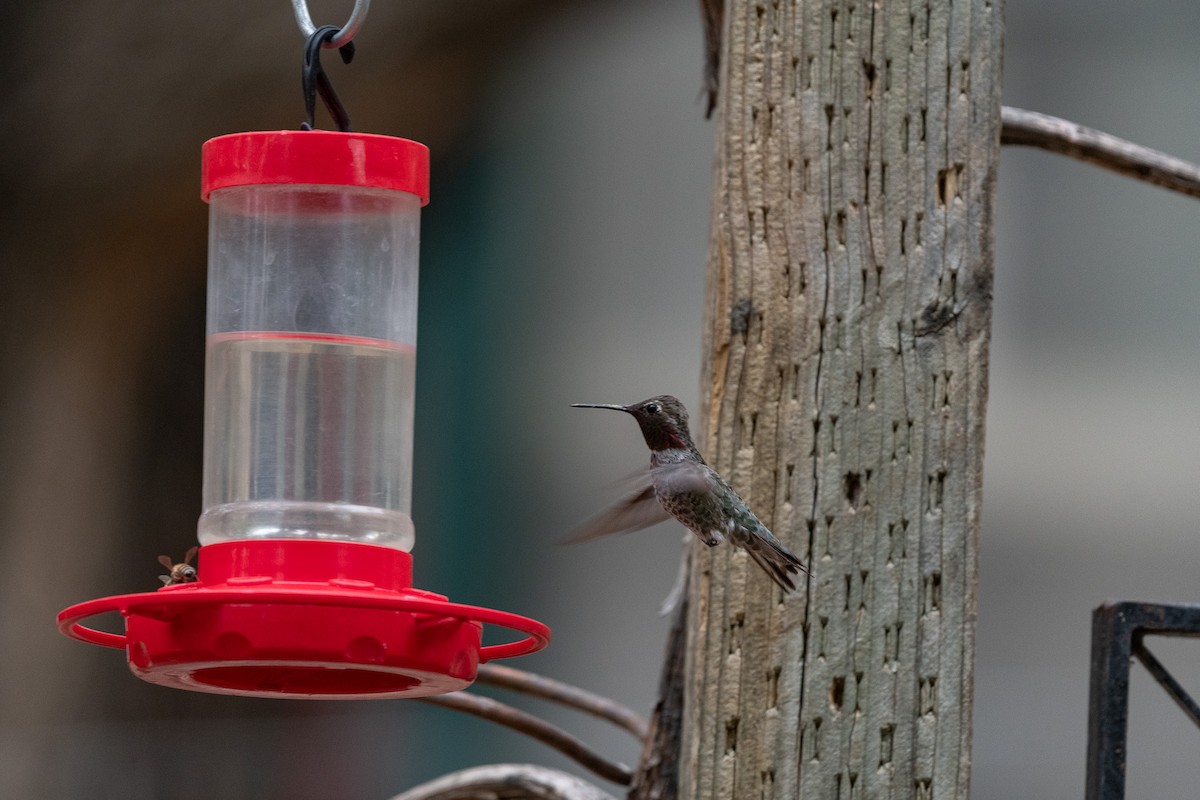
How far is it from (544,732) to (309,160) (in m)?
1.60

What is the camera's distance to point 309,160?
2.44m

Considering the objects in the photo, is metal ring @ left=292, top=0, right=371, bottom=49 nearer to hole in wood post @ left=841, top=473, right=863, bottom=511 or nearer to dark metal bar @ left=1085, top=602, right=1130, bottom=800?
hole in wood post @ left=841, top=473, right=863, bottom=511

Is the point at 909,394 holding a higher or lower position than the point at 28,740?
higher

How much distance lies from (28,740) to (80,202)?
7.87ft

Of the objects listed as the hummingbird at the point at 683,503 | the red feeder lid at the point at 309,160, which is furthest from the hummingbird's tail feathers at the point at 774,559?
the red feeder lid at the point at 309,160

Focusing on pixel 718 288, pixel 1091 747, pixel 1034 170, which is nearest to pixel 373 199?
pixel 718 288

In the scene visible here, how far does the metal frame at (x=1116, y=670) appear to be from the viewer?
9.25ft

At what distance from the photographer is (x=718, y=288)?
2.86m

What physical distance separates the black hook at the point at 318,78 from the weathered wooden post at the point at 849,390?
72 cm

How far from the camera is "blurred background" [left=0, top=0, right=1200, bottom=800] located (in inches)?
291

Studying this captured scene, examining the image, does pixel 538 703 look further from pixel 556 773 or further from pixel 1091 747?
pixel 1091 747

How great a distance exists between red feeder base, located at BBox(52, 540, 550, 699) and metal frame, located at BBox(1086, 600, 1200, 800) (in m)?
0.98

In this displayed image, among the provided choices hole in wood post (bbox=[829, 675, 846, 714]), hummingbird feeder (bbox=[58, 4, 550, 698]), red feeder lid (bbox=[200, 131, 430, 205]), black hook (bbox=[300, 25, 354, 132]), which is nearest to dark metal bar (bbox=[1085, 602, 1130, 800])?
hole in wood post (bbox=[829, 675, 846, 714])

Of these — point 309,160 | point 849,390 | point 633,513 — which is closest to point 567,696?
point 633,513
